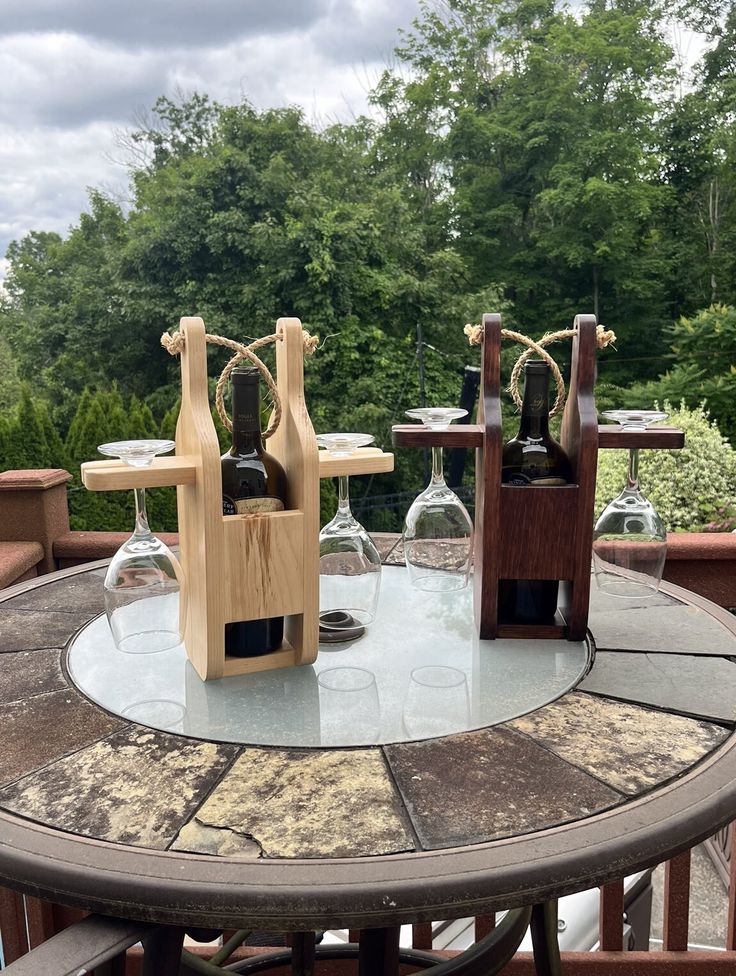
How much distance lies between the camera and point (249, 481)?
3.38 ft

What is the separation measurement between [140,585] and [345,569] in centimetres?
33

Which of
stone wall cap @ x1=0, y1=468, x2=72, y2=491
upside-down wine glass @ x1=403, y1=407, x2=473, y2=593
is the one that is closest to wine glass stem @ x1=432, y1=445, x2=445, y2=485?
upside-down wine glass @ x1=403, y1=407, x2=473, y2=593

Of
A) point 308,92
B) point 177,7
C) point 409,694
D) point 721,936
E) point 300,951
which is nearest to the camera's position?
point 409,694

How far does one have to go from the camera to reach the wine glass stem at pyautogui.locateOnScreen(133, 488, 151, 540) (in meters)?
1.05

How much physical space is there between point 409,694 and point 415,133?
1461 centimetres

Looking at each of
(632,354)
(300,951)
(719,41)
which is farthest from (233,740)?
(719,41)

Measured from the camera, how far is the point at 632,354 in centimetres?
1283

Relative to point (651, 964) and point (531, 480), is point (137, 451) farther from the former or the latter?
point (651, 964)

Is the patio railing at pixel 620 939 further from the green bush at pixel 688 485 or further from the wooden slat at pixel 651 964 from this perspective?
the green bush at pixel 688 485

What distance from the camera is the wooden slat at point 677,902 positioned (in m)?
1.30

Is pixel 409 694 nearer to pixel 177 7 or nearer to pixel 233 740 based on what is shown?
pixel 233 740

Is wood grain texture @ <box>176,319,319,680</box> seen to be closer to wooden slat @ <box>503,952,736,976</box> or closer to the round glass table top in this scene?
the round glass table top

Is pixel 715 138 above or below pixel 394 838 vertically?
above

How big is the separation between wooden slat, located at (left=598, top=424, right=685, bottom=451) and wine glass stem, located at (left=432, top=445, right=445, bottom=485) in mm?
248
